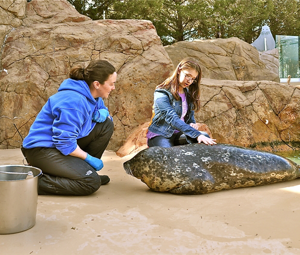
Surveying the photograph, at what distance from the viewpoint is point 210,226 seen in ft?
7.47

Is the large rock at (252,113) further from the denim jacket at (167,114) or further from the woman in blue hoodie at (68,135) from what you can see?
the woman in blue hoodie at (68,135)

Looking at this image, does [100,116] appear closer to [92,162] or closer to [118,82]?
[92,162]

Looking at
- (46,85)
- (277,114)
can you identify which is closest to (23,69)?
(46,85)

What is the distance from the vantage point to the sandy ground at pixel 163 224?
1911 mm

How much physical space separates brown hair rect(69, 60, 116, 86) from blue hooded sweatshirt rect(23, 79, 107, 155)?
0.07 m

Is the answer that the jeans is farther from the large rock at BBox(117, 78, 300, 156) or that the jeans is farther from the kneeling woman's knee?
the large rock at BBox(117, 78, 300, 156)

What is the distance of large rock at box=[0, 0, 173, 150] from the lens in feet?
17.2

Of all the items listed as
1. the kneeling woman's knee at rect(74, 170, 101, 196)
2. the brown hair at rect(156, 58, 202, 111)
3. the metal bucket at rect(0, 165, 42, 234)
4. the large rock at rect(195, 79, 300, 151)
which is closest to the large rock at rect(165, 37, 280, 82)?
the large rock at rect(195, 79, 300, 151)

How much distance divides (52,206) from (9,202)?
1.94ft

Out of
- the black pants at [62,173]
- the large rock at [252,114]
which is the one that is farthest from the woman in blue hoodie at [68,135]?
the large rock at [252,114]

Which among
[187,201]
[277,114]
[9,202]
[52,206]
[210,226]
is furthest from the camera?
Result: [277,114]

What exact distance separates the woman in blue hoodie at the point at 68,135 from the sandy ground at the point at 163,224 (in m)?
0.14

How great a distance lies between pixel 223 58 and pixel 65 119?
27.9 ft

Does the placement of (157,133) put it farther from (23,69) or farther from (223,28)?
(223,28)
